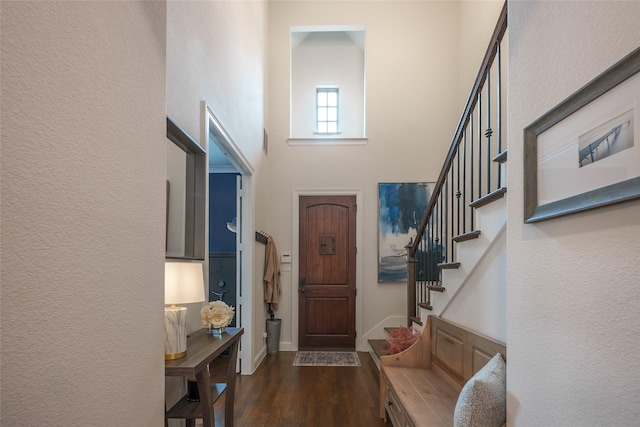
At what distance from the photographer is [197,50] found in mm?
2762

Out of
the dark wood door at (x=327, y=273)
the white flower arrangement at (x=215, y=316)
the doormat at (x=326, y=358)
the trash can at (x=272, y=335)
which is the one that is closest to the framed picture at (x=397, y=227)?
the dark wood door at (x=327, y=273)

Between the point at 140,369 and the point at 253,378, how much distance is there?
12.0 feet

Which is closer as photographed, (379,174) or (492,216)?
(492,216)

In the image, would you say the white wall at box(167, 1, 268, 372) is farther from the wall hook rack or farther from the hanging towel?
the hanging towel

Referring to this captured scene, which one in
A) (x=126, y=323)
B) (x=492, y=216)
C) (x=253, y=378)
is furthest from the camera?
(x=253, y=378)

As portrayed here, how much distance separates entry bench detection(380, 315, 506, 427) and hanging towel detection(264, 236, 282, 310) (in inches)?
108

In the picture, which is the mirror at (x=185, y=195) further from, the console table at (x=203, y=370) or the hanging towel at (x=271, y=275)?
the hanging towel at (x=271, y=275)

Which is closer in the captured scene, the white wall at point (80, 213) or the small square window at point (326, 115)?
the white wall at point (80, 213)

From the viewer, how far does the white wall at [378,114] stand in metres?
6.22

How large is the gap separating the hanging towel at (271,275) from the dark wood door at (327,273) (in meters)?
0.43

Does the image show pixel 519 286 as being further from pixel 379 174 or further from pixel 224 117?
pixel 379 174

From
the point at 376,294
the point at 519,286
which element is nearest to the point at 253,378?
the point at 376,294

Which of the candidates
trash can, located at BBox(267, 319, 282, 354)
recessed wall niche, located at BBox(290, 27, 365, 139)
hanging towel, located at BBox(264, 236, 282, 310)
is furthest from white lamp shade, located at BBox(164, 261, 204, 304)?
recessed wall niche, located at BBox(290, 27, 365, 139)

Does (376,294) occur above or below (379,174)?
below
